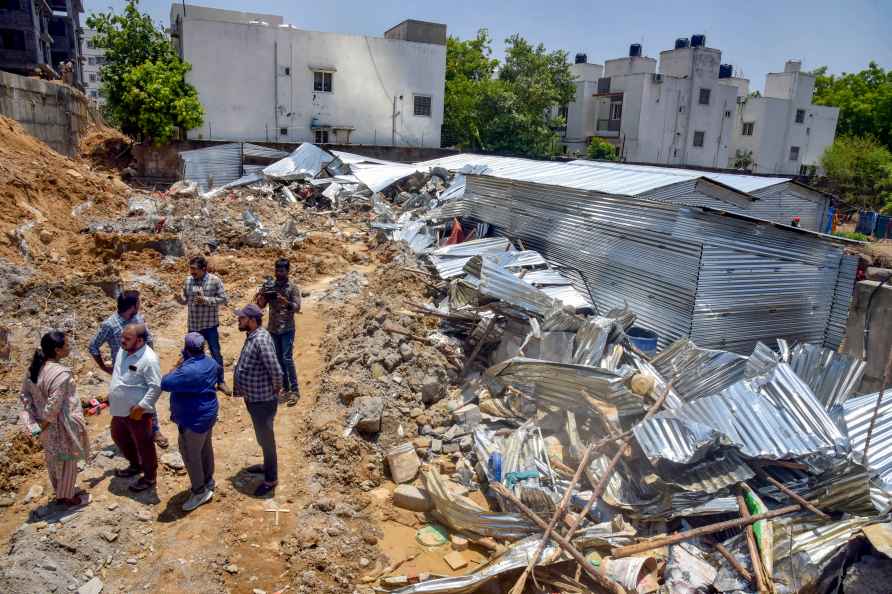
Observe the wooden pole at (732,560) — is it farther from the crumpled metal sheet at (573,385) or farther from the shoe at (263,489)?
the shoe at (263,489)

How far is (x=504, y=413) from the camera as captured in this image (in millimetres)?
6953

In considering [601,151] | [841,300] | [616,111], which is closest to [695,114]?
[616,111]

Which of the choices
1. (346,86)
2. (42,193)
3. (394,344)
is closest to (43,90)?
(42,193)

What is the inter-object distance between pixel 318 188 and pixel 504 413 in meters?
14.4

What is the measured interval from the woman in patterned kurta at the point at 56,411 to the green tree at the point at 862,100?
155 feet

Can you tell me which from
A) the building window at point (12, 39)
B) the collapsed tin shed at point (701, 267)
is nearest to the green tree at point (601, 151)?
the collapsed tin shed at point (701, 267)

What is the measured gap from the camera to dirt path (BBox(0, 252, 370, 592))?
4.23m

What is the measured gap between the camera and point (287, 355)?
6758 mm

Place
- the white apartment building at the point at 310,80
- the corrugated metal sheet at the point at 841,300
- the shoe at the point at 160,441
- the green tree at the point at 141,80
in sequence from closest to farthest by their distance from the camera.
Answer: the shoe at the point at 160,441 → the corrugated metal sheet at the point at 841,300 → the green tree at the point at 141,80 → the white apartment building at the point at 310,80

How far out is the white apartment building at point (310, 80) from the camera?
2345 cm

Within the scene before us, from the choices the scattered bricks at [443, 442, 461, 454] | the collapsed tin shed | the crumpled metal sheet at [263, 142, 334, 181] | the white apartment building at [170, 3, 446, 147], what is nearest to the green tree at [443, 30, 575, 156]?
the white apartment building at [170, 3, 446, 147]

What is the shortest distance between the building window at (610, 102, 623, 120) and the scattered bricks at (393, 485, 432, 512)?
110ft

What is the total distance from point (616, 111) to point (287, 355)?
33.3 m

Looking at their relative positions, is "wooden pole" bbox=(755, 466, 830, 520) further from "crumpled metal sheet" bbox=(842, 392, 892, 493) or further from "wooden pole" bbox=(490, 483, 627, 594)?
"wooden pole" bbox=(490, 483, 627, 594)
